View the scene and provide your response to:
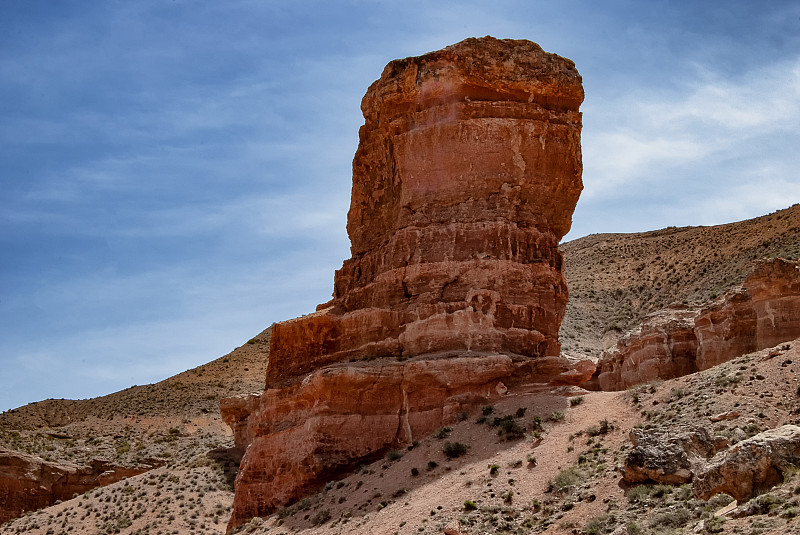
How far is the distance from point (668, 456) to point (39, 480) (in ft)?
125

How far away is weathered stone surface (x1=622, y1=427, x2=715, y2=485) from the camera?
59.1 feet

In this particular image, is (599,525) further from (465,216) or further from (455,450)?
(465,216)

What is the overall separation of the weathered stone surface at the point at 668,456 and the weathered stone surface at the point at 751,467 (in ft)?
3.59

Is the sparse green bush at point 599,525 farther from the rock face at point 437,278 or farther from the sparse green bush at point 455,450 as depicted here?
the rock face at point 437,278

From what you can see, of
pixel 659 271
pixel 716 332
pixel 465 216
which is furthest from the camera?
pixel 659 271

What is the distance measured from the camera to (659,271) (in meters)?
78.7

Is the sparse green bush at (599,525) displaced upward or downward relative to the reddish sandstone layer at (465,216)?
downward

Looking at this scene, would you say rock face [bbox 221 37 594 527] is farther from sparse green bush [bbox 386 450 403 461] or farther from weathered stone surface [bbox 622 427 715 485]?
weathered stone surface [bbox 622 427 715 485]

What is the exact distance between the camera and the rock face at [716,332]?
2319 cm

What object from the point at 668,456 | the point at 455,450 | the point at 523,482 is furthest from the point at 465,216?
the point at 668,456

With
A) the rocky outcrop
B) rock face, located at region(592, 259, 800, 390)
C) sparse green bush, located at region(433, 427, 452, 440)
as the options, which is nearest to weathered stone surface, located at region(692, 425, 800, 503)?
rock face, located at region(592, 259, 800, 390)

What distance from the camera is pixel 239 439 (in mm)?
43250

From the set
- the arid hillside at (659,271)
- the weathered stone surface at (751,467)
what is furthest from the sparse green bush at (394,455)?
the arid hillside at (659,271)

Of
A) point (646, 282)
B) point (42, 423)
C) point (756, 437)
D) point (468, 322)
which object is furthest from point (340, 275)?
point (646, 282)
